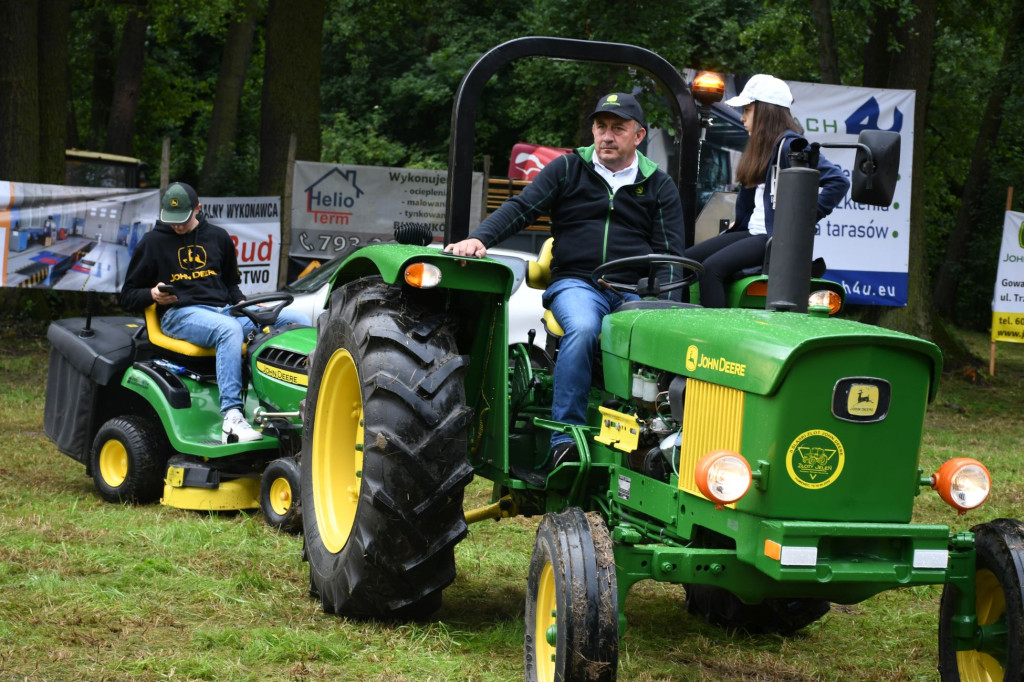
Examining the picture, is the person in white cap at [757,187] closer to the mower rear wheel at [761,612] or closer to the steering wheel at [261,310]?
the mower rear wheel at [761,612]

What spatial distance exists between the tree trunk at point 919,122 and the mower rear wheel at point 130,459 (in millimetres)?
9790

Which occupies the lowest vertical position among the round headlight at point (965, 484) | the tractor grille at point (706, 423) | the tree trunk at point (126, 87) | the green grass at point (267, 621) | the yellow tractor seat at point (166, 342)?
the green grass at point (267, 621)

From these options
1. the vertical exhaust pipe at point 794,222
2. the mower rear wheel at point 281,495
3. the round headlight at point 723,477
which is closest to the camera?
the round headlight at point 723,477

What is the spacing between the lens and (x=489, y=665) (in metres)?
4.23

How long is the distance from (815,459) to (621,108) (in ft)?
6.08

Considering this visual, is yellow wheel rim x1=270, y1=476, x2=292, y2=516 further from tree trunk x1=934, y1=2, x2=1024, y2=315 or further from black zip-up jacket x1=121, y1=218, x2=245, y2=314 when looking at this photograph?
tree trunk x1=934, y1=2, x2=1024, y2=315

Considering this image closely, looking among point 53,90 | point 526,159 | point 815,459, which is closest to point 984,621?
point 815,459

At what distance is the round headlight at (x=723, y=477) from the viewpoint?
3.36 m

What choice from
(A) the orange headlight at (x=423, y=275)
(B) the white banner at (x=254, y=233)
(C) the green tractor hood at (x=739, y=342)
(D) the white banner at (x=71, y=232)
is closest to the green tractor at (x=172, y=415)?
(A) the orange headlight at (x=423, y=275)

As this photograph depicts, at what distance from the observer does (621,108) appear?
15.7 ft

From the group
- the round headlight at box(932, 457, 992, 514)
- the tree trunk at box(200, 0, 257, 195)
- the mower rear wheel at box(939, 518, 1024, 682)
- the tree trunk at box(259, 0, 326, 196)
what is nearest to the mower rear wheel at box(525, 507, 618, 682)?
the round headlight at box(932, 457, 992, 514)

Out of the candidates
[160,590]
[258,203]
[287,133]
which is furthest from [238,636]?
[287,133]

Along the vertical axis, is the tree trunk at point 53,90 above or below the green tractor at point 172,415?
above

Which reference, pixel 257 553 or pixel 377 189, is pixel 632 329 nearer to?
pixel 257 553
